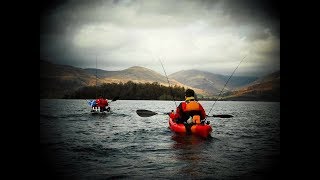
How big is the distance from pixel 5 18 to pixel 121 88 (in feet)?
445

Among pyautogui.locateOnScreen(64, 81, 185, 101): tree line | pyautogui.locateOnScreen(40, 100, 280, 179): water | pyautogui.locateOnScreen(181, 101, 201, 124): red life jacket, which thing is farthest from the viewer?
pyautogui.locateOnScreen(64, 81, 185, 101): tree line

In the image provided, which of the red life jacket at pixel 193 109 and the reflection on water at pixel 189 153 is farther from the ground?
the red life jacket at pixel 193 109

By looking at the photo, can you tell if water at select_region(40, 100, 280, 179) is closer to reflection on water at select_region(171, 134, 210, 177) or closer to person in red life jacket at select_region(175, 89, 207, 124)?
reflection on water at select_region(171, 134, 210, 177)

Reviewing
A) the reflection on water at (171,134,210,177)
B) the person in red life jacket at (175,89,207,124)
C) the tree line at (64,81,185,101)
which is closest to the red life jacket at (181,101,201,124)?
the person in red life jacket at (175,89,207,124)

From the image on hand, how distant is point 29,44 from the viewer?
38.1ft

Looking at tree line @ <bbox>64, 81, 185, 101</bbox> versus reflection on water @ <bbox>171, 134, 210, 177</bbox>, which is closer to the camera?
reflection on water @ <bbox>171, 134, 210, 177</bbox>

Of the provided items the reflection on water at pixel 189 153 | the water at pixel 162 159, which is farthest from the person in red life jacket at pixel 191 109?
the water at pixel 162 159

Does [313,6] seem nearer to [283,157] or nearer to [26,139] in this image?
[283,157]

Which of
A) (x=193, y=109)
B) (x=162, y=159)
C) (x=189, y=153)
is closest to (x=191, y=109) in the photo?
(x=193, y=109)

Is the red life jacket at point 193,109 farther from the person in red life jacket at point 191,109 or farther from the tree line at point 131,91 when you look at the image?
the tree line at point 131,91

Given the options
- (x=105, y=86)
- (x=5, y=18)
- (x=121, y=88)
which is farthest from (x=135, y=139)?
(x=105, y=86)

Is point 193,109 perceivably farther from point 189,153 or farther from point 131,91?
point 131,91

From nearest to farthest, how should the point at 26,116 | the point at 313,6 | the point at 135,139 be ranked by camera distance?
1. the point at 313,6
2. the point at 26,116
3. the point at 135,139

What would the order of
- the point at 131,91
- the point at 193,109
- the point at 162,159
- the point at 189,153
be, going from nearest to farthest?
the point at 162,159 → the point at 189,153 → the point at 193,109 → the point at 131,91
